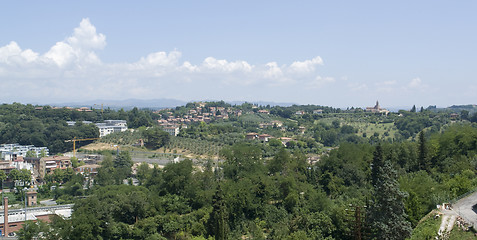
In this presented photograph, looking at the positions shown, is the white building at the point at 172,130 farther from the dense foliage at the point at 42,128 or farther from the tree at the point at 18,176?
the tree at the point at 18,176

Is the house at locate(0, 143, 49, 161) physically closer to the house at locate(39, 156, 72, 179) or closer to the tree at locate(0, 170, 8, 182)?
the house at locate(39, 156, 72, 179)

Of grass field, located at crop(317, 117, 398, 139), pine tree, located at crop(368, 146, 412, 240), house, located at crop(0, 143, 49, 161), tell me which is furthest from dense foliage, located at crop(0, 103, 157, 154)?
pine tree, located at crop(368, 146, 412, 240)

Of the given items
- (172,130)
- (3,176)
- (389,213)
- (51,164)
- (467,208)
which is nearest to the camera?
(389,213)

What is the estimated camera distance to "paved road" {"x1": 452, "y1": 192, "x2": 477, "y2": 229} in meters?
15.1

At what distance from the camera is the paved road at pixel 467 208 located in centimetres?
1505

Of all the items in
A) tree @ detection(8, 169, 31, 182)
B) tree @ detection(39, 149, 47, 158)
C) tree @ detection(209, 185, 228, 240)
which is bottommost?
tree @ detection(8, 169, 31, 182)

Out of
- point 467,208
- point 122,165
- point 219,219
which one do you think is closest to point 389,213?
point 467,208

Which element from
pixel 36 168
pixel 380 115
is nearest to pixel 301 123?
pixel 380 115

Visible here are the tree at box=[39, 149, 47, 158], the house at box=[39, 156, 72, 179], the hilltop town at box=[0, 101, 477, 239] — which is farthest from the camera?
the tree at box=[39, 149, 47, 158]

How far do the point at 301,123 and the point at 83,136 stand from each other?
40719mm

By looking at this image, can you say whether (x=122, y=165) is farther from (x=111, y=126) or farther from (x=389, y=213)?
→ (x=389, y=213)

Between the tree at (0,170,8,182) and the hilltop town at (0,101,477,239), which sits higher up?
the hilltop town at (0,101,477,239)

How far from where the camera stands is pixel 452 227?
47.1ft

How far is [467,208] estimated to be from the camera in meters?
16.4
